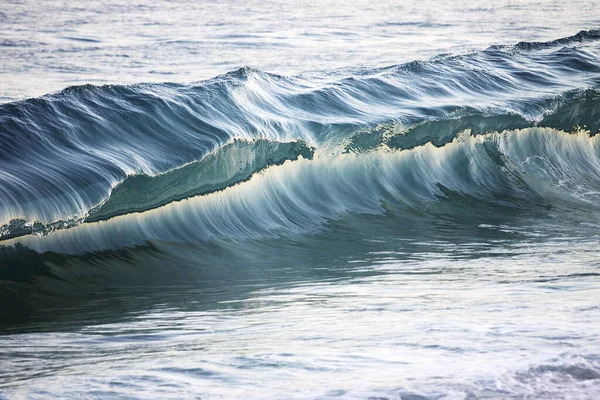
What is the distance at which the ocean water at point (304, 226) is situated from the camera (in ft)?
13.3

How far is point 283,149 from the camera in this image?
28.7 ft

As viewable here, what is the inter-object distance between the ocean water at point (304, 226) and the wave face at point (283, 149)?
3 cm

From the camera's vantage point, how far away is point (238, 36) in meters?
16.4

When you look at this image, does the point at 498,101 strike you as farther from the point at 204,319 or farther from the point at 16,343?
the point at 16,343

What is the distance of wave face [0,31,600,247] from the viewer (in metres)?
7.21

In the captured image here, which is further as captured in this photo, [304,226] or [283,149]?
[283,149]

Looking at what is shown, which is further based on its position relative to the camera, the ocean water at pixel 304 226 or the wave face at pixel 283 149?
the wave face at pixel 283 149

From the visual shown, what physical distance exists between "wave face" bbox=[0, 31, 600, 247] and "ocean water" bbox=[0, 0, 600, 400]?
0.03 m

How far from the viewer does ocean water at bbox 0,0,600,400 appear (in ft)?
13.3

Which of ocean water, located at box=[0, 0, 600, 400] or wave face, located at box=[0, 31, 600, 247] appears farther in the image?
wave face, located at box=[0, 31, 600, 247]

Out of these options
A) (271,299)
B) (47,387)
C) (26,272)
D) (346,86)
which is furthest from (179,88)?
(47,387)

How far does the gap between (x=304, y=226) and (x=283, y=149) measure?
103 cm

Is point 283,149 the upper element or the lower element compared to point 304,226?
upper

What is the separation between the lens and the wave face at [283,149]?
284 inches
